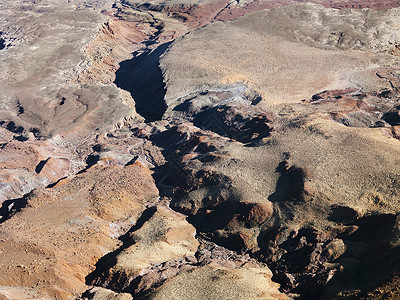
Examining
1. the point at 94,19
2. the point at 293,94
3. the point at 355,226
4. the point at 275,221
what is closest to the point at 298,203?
the point at 275,221

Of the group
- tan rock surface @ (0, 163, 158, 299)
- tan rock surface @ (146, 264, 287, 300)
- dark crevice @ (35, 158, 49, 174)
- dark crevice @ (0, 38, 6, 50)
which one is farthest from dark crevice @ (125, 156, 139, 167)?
dark crevice @ (0, 38, 6, 50)

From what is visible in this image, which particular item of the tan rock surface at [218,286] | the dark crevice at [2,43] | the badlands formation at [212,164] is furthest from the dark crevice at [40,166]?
the dark crevice at [2,43]

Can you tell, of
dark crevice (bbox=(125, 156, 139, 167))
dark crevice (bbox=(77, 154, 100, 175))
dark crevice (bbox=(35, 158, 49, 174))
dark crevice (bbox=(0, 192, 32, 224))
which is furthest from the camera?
dark crevice (bbox=(77, 154, 100, 175))

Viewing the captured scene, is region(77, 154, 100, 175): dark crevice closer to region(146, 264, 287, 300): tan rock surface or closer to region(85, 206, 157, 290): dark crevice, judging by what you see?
region(85, 206, 157, 290): dark crevice

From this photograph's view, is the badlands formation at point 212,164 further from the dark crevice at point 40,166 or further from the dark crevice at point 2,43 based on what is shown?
the dark crevice at point 2,43

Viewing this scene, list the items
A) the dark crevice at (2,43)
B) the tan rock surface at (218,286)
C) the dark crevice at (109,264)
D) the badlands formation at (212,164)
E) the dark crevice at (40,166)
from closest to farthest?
the tan rock surface at (218,286)
the badlands formation at (212,164)
the dark crevice at (109,264)
the dark crevice at (40,166)
the dark crevice at (2,43)

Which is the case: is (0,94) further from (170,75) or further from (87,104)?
(170,75)
